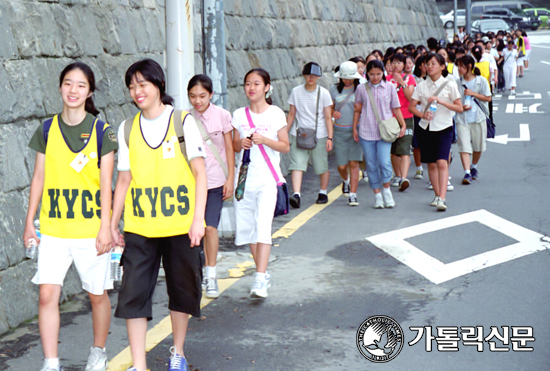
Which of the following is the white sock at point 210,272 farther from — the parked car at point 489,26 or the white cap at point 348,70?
the parked car at point 489,26

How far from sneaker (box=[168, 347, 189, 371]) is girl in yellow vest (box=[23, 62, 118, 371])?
1.36 feet

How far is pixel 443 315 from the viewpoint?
5262mm

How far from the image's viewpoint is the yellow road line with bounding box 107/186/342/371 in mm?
4559

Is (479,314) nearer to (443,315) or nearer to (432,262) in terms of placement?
(443,315)

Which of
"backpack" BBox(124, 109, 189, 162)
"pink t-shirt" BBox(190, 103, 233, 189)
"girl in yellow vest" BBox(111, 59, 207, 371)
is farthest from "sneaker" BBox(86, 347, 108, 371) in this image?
"pink t-shirt" BBox(190, 103, 233, 189)

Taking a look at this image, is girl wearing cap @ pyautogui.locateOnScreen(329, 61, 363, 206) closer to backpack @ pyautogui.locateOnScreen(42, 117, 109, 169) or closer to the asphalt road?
the asphalt road

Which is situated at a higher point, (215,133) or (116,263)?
(215,133)

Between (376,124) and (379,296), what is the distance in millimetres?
3576

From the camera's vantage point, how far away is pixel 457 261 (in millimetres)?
6684

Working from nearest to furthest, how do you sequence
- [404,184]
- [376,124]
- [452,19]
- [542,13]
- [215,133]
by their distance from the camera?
1. [215,133]
2. [376,124]
3. [404,184]
4. [452,19]
5. [542,13]

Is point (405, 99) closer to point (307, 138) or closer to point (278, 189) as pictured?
point (307, 138)

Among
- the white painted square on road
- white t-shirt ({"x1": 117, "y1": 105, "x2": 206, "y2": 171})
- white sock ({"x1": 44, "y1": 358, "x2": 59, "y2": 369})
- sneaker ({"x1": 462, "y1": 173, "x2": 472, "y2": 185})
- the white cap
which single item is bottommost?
the white painted square on road

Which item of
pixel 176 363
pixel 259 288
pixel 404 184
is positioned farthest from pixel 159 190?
pixel 404 184

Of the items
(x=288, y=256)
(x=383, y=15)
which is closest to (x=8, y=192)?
(x=288, y=256)
